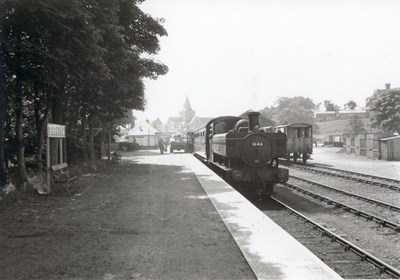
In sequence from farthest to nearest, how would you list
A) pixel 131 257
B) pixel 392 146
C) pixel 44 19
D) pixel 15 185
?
pixel 392 146 → pixel 15 185 → pixel 44 19 → pixel 131 257

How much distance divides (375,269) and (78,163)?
18.4m

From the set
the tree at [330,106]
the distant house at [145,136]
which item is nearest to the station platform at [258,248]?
the distant house at [145,136]

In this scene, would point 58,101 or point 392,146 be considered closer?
point 58,101

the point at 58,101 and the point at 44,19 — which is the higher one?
the point at 44,19

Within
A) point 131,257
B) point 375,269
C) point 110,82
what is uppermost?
point 110,82

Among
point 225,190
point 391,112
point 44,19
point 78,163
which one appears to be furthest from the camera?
point 391,112

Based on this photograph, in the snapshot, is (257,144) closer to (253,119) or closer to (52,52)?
(253,119)

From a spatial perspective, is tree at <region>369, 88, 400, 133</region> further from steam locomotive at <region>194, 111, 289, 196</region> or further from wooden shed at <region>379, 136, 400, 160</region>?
steam locomotive at <region>194, 111, 289, 196</region>

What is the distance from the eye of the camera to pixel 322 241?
8.02 meters

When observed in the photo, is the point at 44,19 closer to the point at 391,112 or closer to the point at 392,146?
the point at 392,146

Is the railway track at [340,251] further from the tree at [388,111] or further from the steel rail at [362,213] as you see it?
the tree at [388,111]

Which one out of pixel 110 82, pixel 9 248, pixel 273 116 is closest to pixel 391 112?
pixel 110 82

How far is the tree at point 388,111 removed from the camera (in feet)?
151

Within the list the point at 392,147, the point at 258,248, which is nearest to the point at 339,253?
the point at 258,248
